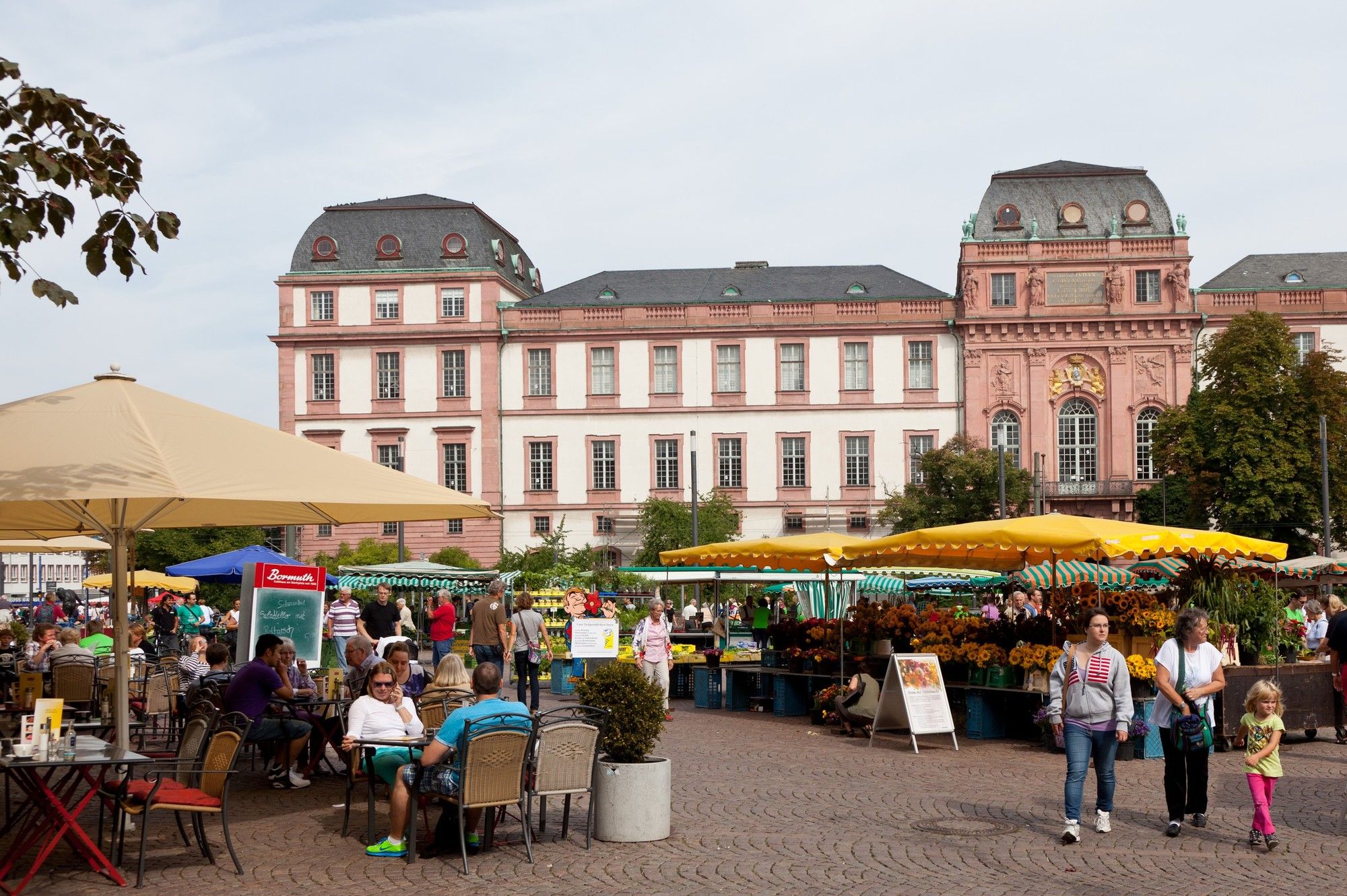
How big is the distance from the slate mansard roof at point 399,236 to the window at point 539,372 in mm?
3966

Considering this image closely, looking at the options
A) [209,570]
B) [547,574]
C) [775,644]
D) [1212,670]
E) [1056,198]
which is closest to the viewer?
[1212,670]

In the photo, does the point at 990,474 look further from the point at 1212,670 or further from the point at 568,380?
the point at 1212,670

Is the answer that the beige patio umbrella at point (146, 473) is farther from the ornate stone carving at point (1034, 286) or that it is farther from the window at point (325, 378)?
the window at point (325, 378)

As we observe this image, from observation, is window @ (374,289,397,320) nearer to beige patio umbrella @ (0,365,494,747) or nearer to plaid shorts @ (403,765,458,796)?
beige patio umbrella @ (0,365,494,747)

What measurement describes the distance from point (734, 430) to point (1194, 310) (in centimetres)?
1894

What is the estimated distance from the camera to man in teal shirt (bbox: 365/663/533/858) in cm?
885

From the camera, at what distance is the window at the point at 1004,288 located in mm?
59375

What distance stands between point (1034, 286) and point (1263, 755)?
169 feet

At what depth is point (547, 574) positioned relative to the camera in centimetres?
3600

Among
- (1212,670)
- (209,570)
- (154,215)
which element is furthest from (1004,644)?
(209,570)

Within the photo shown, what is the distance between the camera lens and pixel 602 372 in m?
62.5

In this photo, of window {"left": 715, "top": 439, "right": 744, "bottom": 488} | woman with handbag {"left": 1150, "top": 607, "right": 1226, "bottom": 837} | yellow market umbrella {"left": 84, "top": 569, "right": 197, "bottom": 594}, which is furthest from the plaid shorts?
window {"left": 715, "top": 439, "right": 744, "bottom": 488}

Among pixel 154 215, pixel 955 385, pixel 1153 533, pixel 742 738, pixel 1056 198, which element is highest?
pixel 1056 198

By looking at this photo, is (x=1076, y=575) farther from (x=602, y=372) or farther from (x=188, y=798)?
(x=602, y=372)
